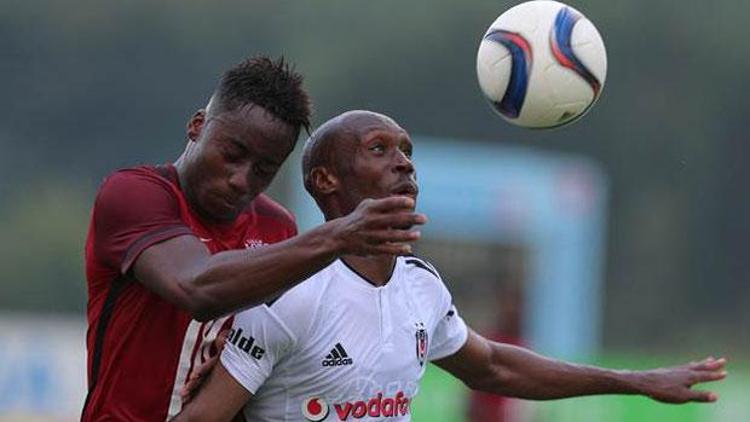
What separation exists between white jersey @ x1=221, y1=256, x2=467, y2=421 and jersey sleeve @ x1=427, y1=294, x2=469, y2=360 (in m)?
0.37

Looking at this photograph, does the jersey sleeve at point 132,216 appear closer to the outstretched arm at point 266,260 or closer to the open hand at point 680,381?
the outstretched arm at point 266,260

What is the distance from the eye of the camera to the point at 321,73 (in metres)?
37.0

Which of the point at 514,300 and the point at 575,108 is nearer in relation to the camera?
the point at 575,108

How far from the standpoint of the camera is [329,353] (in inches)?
251

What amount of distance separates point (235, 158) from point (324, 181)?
14.2 inches

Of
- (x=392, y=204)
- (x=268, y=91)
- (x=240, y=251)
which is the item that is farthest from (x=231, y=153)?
(x=392, y=204)

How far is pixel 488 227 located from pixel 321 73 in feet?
49.8

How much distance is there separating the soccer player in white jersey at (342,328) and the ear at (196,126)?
1.26ft

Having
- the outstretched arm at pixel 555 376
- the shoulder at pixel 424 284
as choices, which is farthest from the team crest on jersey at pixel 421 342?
the outstretched arm at pixel 555 376

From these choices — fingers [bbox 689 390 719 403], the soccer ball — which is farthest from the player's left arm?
fingers [bbox 689 390 719 403]

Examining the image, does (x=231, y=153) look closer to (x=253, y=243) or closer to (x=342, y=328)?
(x=253, y=243)

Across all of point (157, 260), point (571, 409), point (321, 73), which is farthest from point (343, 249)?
point (321, 73)

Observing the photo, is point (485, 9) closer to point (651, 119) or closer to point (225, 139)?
point (651, 119)

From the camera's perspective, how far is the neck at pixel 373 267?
21.6ft
